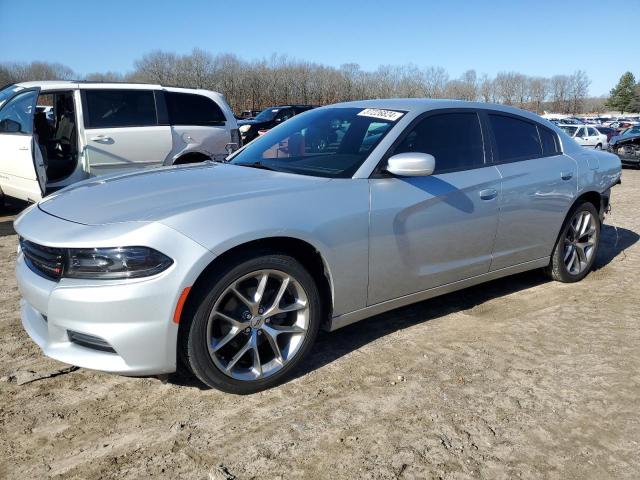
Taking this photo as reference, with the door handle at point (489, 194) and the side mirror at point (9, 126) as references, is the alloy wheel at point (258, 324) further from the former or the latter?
the side mirror at point (9, 126)

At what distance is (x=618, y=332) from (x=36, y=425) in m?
3.79

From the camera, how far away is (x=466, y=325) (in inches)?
153

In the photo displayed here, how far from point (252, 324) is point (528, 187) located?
98.8 inches

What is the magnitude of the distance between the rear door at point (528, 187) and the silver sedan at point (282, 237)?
17 mm

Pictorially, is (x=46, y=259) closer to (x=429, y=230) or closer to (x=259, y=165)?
(x=259, y=165)

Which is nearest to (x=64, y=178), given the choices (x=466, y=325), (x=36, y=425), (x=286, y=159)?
(x=286, y=159)

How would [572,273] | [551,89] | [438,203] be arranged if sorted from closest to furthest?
[438,203]
[572,273]
[551,89]

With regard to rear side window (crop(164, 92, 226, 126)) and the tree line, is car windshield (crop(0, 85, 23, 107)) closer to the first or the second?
rear side window (crop(164, 92, 226, 126))

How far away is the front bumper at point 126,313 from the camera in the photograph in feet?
7.98

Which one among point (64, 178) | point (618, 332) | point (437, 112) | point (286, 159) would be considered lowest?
point (618, 332)

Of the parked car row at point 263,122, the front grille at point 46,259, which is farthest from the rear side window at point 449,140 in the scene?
the parked car row at point 263,122

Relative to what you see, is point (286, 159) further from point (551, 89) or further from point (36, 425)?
point (551, 89)

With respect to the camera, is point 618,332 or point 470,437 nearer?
point 470,437

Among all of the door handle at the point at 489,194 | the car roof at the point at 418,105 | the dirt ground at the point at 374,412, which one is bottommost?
the dirt ground at the point at 374,412
